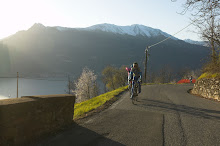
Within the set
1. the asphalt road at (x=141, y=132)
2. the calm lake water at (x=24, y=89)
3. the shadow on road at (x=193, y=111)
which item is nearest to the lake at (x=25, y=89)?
the calm lake water at (x=24, y=89)

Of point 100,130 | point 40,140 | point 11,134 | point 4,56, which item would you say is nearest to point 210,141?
point 100,130

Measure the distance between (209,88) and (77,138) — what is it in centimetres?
1009

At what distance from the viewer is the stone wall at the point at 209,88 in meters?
9.16

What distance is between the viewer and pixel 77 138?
135 inches

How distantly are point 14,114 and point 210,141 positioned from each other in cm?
423

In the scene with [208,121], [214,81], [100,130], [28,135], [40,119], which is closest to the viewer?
[28,135]

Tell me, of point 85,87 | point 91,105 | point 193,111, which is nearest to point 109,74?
point 85,87

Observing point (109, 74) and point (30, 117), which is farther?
point (109, 74)

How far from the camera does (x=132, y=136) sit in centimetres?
360

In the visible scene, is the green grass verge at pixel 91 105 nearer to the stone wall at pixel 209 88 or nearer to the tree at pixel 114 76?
the stone wall at pixel 209 88

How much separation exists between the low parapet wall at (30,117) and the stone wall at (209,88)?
9067 mm

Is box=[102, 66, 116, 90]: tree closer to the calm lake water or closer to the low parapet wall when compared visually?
the calm lake water

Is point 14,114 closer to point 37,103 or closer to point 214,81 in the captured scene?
point 37,103

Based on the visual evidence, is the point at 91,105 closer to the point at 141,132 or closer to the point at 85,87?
the point at 141,132
